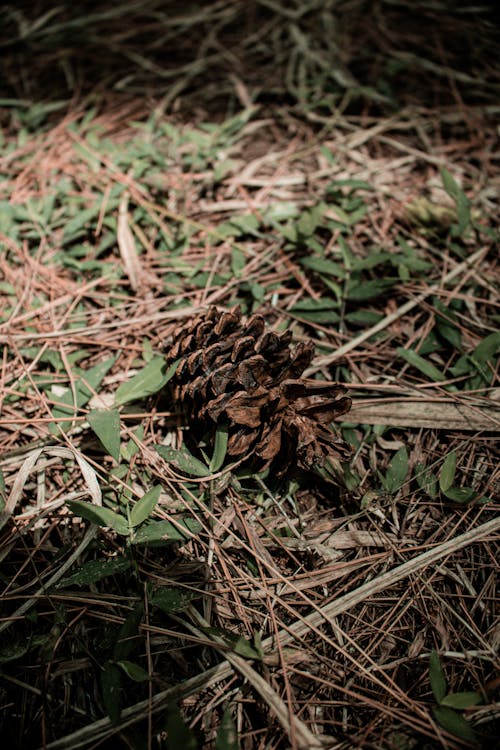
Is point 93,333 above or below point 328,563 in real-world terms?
above

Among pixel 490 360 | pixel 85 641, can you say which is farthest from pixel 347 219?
pixel 85 641

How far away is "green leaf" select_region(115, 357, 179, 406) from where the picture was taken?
1.38 metres

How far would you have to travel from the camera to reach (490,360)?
1.47 m

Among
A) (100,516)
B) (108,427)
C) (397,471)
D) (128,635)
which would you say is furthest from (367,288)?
(128,635)

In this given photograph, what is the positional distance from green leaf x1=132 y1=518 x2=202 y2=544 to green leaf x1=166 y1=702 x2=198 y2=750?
13.7 inches

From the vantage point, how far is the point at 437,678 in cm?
100

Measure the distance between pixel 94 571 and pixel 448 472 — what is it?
929 mm

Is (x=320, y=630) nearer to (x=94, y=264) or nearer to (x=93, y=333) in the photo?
(x=93, y=333)

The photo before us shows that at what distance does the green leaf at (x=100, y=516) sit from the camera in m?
1.14

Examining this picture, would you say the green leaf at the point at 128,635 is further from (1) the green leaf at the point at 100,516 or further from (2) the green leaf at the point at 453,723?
(2) the green leaf at the point at 453,723

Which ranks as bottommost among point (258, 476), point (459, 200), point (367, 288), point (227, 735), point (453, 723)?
point (453, 723)

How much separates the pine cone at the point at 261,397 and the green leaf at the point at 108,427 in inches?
8.2

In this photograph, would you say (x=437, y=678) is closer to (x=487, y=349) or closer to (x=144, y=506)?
(x=144, y=506)

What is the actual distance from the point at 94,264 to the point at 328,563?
1292mm
